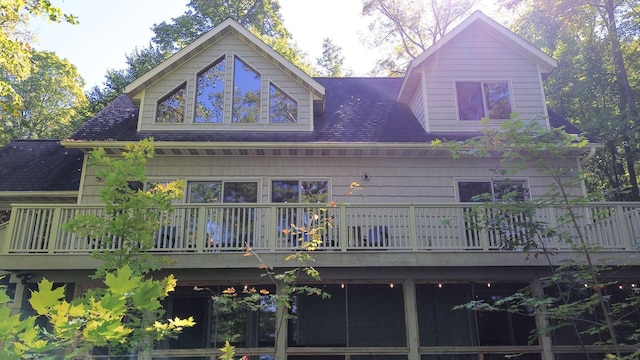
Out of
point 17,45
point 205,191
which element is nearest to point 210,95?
point 205,191

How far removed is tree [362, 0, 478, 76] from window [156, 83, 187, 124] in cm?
1580

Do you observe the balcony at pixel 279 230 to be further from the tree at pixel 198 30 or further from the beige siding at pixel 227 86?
the tree at pixel 198 30

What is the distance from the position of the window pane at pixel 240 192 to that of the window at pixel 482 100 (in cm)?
546

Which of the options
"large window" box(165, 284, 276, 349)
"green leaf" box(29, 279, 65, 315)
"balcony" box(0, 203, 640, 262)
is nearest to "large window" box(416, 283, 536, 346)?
"balcony" box(0, 203, 640, 262)

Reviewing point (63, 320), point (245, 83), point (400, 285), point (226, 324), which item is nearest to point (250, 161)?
point (245, 83)

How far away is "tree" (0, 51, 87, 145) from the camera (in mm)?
27656

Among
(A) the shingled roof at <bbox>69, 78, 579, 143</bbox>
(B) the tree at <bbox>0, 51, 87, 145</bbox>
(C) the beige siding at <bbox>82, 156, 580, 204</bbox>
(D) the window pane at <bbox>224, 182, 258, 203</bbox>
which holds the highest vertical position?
(B) the tree at <bbox>0, 51, 87, 145</bbox>

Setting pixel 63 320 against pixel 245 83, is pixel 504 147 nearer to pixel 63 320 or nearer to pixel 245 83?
pixel 63 320

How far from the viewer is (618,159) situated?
58.1ft

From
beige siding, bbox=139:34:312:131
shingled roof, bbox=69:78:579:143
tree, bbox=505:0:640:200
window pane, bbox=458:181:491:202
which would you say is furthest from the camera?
tree, bbox=505:0:640:200

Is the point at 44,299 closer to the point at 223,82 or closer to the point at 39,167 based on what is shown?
the point at 223,82

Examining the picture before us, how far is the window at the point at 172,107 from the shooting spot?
35.8 ft

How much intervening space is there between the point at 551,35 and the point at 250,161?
50.7ft

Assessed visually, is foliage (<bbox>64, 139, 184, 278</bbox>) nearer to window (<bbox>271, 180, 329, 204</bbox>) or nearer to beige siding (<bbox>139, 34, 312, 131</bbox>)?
window (<bbox>271, 180, 329, 204</bbox>)
